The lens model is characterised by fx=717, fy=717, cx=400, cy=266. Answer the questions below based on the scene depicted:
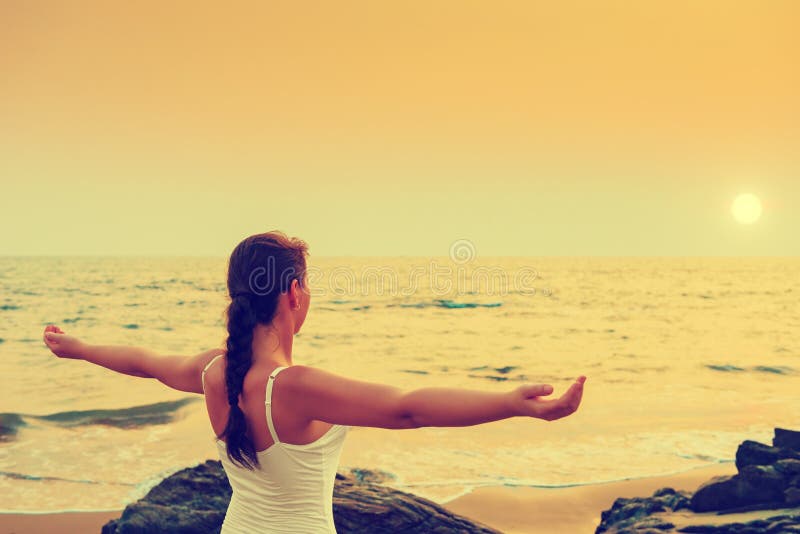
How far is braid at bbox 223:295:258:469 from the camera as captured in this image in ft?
7.64

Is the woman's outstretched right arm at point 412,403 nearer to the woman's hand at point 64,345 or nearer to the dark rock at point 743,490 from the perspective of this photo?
the woman's hand at point 64,345

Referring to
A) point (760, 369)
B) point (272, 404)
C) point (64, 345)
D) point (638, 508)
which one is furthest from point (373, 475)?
point (760, 369)

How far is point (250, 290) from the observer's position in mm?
2422

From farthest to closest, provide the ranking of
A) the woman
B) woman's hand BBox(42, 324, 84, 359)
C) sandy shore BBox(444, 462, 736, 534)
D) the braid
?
sandy shore BBox(444, 462, 736, 534) < woman's hand BBox(42, 324, 84, 359) < the braid < the woman

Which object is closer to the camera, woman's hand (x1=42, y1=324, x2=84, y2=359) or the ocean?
woman's hand (x1=42, y1=324, x2=84, y2=359)

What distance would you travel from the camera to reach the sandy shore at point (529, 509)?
7.74m

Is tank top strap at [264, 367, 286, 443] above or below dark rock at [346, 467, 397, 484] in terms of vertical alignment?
above

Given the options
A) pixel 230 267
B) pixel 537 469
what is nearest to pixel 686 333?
pixel 537 469

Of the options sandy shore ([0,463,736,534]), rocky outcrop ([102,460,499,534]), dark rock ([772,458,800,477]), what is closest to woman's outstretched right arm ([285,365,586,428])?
rocky outcrop ([102,460,499,534])

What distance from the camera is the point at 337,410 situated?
2.10m

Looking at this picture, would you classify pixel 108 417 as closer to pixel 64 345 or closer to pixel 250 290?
pixel 64 345

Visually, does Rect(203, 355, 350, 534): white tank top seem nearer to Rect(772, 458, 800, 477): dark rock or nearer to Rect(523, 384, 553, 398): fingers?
Rect(523, 384, 553, 398): fingers

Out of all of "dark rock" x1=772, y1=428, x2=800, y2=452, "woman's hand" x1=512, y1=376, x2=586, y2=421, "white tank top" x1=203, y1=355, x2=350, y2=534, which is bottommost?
"dark rock" x1=772, y1=428, x2=800, y2=452

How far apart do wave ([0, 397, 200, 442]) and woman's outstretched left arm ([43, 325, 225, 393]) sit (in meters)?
10.5
